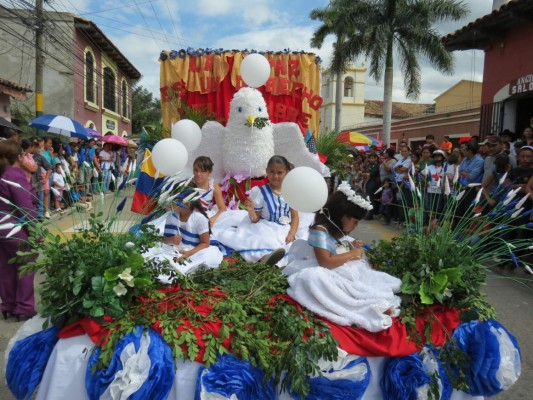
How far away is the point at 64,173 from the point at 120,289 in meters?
1.07

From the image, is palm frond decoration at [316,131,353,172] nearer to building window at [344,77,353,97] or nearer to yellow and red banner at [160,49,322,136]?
yellow and red banner at [160,49,322,136]

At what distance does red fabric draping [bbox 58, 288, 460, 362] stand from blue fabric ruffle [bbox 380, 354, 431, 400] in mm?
45

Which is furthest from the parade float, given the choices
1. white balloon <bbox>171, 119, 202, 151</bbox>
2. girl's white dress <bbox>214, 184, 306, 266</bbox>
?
white balloon <bbox>171, 119, 202, 151</bbox>

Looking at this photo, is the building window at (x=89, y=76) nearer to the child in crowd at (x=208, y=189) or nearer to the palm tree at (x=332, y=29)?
the palm tree at (x=332, y=29)

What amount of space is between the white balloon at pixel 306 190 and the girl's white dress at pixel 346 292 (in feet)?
0.57

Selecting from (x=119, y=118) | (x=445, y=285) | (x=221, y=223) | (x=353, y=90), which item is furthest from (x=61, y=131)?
(x=353, y=90)

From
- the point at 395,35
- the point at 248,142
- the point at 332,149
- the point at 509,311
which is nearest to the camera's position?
the point at 509,311

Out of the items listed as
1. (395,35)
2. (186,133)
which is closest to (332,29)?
(395,35)

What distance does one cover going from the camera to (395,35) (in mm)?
17734

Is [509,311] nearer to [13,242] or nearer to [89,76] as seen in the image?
[13,242]

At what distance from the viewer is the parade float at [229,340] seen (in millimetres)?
2092

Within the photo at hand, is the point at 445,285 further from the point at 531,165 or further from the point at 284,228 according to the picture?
the point at 531,165

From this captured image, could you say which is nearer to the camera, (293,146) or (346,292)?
(346,292)

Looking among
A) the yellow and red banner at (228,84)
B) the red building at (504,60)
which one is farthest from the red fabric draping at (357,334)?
the red building at (504,60)
